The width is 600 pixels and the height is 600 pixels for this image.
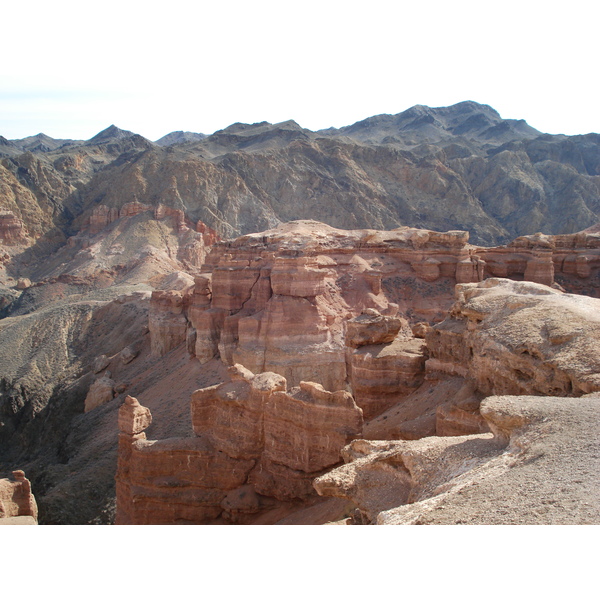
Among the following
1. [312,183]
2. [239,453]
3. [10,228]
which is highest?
[312,183]

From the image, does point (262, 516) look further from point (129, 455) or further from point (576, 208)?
point (576, 208)

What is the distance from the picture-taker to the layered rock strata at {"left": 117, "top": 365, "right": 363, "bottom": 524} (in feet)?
44.5

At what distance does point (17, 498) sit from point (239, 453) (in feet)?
20.3

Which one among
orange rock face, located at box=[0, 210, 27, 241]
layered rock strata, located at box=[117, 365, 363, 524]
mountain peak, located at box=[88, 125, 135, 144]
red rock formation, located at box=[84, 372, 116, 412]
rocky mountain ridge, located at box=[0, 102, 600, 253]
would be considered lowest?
red rock formation, located at box=[84, 372, 116, 412]

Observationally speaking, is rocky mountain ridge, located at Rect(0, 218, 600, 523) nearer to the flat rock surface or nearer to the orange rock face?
the flat rock surface

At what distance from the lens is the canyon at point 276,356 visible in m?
8.27

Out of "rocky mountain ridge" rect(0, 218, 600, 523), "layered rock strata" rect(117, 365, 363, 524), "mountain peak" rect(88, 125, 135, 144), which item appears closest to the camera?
"rocky mountain ridge" rect(0, 218, 600, 523)

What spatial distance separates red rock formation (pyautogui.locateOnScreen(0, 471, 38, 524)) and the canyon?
0.05m

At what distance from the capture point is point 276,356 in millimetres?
27781

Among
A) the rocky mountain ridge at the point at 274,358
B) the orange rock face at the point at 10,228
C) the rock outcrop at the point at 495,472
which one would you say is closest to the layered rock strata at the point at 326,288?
the rocky mountain ridge at the point at 274,358

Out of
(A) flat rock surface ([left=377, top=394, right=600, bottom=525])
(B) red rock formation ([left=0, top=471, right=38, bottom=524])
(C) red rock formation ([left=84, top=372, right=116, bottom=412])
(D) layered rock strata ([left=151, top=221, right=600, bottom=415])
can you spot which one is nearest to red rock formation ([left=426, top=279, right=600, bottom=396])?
(A) flat rock surface ([left=377, top=394, right=600, bottom=525])

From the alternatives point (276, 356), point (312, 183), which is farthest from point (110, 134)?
point (276, 356)

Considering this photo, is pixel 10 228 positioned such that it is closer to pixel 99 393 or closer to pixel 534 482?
pixel 99 393

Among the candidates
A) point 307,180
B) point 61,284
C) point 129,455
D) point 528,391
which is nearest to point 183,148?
point 307,180
